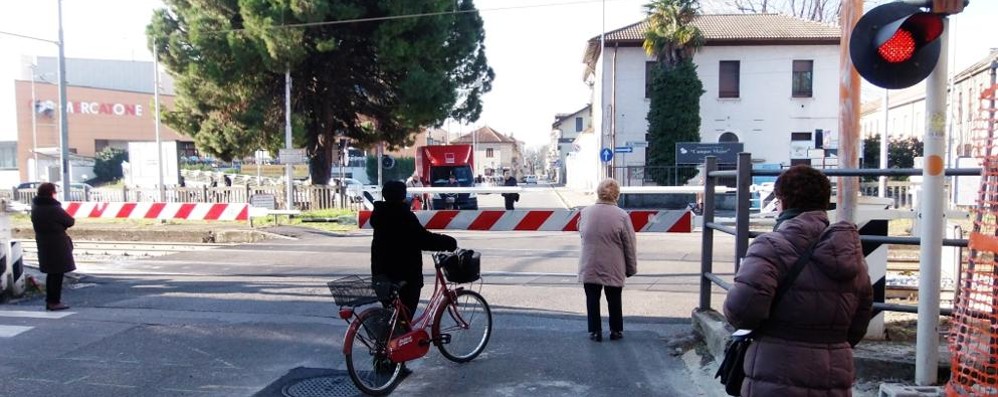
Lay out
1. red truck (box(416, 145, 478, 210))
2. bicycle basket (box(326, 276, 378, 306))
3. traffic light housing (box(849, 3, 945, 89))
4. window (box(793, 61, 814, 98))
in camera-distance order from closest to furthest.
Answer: traffic light housing (box(849, 3, 945, 89)), bicycle basket (box(326, 276, 378, 306)), red truck (box(416, 145, 478, 210)), window (box(793, 61, 814, 98))

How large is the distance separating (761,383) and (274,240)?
54.3ft

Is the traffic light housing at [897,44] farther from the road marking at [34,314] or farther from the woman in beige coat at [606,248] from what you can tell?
the road marking at [34,314]

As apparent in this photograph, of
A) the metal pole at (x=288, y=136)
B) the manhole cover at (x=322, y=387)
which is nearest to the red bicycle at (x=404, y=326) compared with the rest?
the manhole cover at (x=322, y=387)

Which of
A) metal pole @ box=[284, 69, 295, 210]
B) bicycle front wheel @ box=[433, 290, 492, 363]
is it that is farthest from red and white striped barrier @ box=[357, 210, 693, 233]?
metal pole @ box=[284, 69, 295, 210]

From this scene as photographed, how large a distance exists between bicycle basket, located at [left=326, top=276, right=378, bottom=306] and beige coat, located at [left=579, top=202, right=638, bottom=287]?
2.17m

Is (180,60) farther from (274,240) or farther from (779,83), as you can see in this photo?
(779,83)

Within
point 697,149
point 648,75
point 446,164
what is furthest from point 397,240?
point 648,75

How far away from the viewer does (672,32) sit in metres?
36.2

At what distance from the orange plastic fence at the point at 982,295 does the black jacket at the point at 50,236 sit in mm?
9199

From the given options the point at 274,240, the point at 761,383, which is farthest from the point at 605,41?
the point at 761,383

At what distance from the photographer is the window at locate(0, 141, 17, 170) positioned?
67.3 meters

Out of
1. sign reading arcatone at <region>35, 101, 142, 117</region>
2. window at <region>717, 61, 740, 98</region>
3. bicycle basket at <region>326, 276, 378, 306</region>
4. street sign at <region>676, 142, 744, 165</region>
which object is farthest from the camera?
sign reading arcatone at <region>35, 101, 142, 117</region>

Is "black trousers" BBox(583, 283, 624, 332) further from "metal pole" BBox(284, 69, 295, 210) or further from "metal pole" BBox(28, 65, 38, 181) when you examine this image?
"metal pole" BBox(28, 65, 38, 181)

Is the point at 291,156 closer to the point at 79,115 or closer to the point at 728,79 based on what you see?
the point at 728,79
